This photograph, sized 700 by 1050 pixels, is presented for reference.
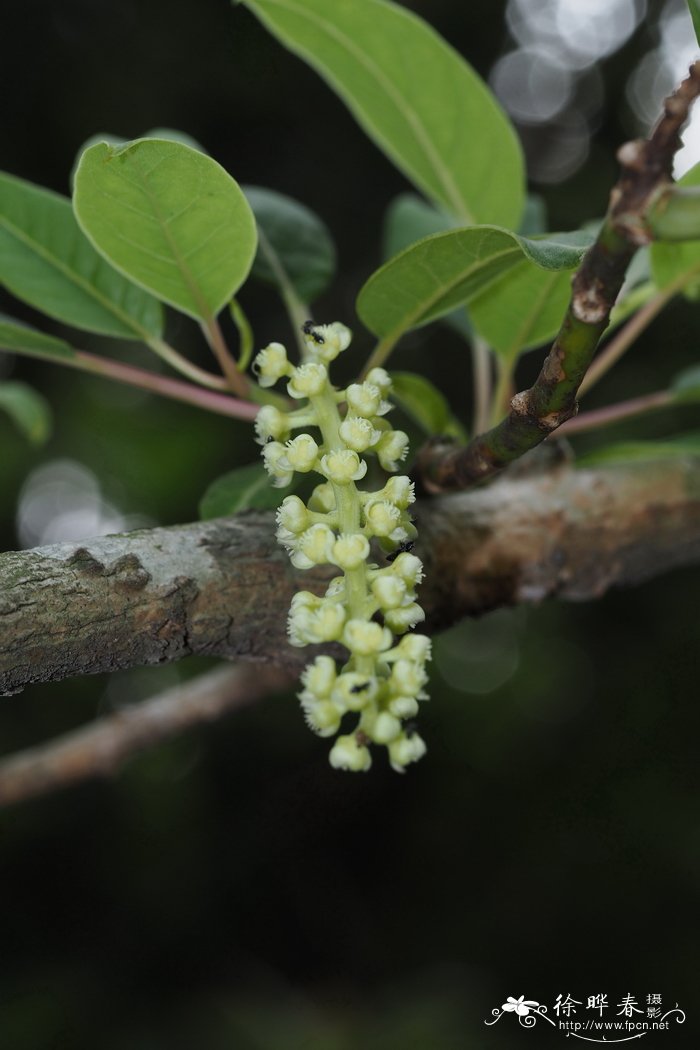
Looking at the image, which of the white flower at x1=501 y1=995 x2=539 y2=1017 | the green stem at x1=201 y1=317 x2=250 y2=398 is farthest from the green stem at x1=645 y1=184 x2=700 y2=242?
the white flower at x1=501 y1=995 x2=539 y2=1017

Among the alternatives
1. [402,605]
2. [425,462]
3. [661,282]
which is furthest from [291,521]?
[661,282]

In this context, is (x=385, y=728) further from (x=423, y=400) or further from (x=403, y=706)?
(x=423, y=400)

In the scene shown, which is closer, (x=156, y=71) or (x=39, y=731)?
(x=156, y=71)

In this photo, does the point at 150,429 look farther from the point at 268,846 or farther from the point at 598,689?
the point at 598,689

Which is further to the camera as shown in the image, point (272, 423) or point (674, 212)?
point (272, 423)

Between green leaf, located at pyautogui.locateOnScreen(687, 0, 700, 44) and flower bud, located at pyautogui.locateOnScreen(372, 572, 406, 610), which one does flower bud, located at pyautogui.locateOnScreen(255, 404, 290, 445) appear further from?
green leaf, located at pyautogui.locateOnScreen(687, 0, 700, 44)

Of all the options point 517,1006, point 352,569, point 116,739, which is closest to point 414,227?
point 352,569
